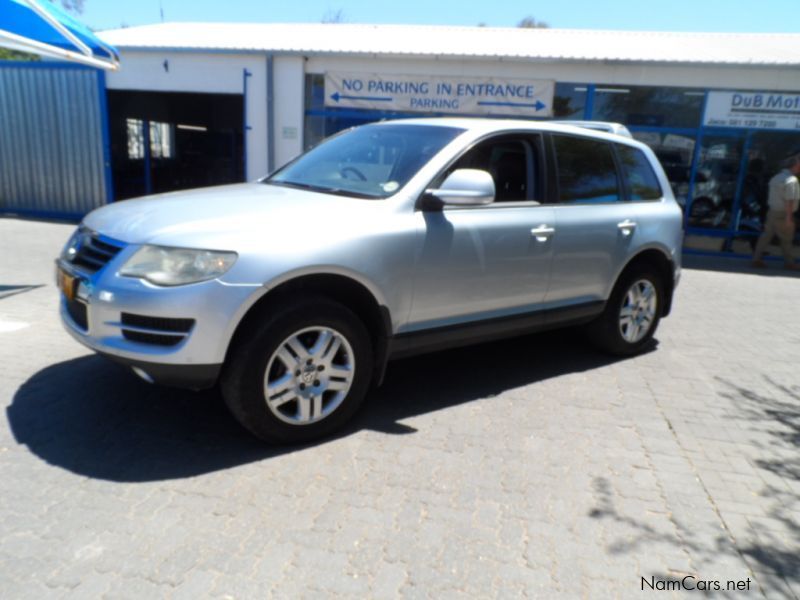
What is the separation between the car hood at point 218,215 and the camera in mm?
2902

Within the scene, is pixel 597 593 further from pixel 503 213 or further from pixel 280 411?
pixel 503 213

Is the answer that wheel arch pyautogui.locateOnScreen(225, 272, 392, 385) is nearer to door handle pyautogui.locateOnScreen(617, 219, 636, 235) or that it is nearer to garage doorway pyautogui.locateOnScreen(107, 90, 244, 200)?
door handle pyautogui.locateOnScreen(617, 219, 636, 235)

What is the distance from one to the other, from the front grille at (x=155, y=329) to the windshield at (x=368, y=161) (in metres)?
1.30

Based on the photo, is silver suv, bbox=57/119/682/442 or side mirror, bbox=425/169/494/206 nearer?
silver suv, bbox=57/119/682/442

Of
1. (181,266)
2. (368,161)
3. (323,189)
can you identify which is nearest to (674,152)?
(368,161)

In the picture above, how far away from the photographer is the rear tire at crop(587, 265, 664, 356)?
15.9 ft

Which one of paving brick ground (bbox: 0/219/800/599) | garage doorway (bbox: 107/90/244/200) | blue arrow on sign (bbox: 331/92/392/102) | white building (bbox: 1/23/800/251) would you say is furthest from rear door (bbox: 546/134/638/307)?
garage doorway (bbox: 107/90/244/200)

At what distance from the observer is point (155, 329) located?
2822 millimetres

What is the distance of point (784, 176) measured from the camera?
32.7ft

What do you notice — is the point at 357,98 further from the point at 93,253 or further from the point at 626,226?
the point at 93,253

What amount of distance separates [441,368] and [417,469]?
156 cm

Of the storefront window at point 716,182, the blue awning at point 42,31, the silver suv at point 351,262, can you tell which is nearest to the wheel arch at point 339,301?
the silver suv at point 351,262

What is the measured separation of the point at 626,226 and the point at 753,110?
26.6 ft

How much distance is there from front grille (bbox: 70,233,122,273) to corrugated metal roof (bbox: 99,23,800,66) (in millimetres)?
8949
